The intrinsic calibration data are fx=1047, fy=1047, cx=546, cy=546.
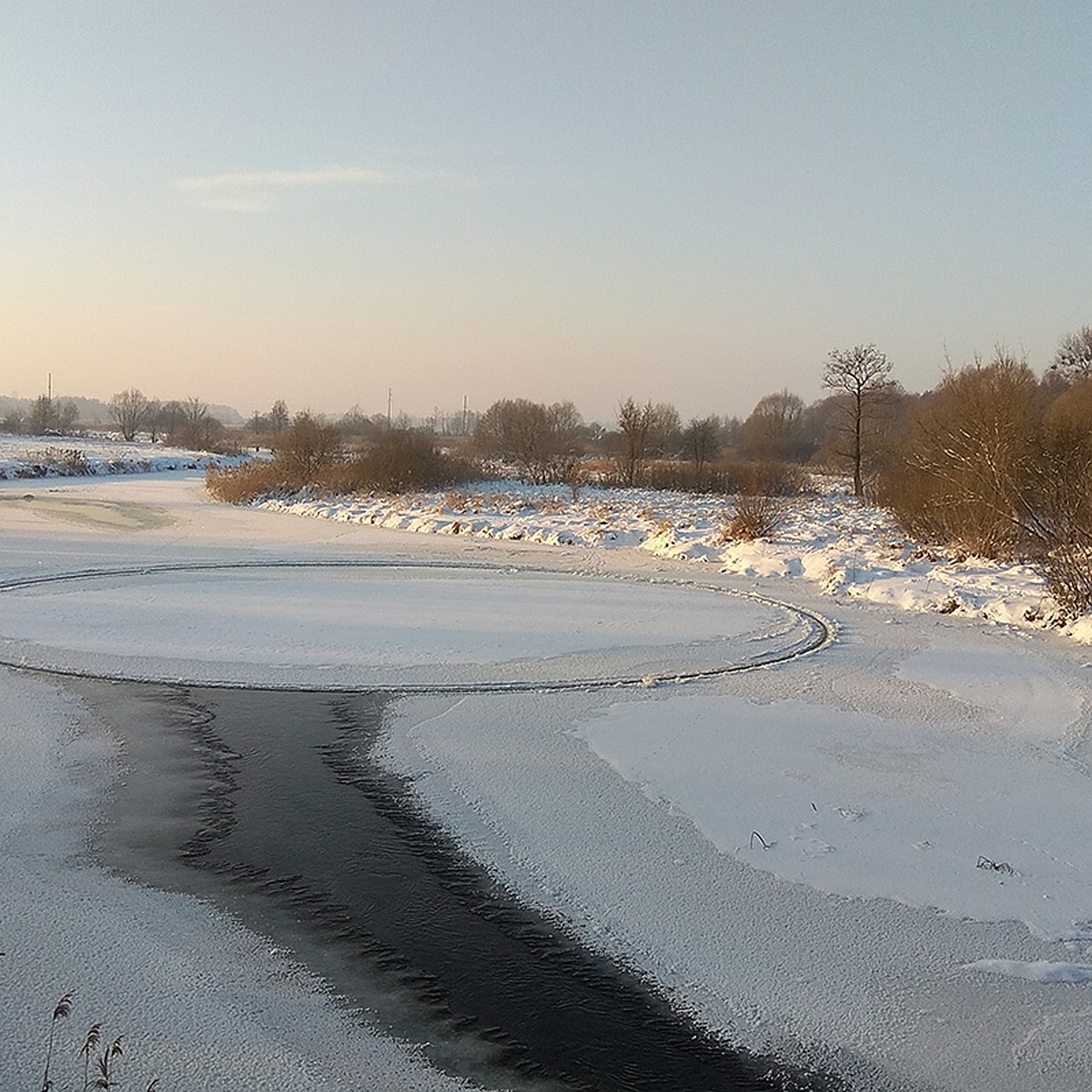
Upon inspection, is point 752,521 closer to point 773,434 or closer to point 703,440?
point 703,440

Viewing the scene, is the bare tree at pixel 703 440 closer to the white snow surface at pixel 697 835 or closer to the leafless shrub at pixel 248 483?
the leafless shrub at pixel 248 483

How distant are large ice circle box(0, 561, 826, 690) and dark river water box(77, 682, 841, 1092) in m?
1.85

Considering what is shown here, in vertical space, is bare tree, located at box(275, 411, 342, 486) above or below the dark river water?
above

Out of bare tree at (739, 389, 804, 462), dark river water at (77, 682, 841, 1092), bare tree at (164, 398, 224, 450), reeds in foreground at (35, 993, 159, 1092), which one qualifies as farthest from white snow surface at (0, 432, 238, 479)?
reeds in foreground at (35, 993, 159, 1092)

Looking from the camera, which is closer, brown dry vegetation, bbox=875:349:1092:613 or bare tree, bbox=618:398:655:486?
brown dry vegetation, bbox=875:349:1092:613

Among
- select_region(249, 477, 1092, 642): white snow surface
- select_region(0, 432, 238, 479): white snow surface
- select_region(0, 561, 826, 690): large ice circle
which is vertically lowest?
select_region(0, 561, 826, 690): large ice circle

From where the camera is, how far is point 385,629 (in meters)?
11.4

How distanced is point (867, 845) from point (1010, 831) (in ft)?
2.79

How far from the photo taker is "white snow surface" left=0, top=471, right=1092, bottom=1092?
148 inches

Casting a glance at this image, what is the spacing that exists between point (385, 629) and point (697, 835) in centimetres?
631

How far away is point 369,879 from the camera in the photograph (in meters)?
5.09

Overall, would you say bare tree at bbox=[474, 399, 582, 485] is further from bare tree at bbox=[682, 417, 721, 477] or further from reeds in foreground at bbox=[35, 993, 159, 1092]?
reeds in foreground at bbox=[35, 993, 159, 1092]

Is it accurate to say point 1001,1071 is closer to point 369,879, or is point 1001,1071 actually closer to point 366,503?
point 369,879

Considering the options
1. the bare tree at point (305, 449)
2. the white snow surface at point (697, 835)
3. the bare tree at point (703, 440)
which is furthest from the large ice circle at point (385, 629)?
the bare tree at point (703, 440)
